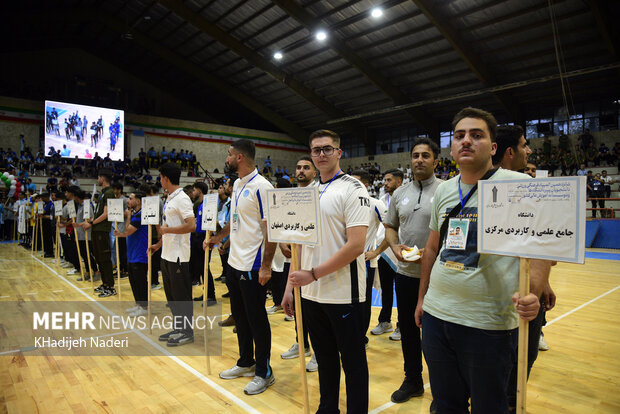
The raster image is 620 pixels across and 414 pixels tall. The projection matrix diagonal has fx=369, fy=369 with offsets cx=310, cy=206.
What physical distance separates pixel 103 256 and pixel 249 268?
3839 mm

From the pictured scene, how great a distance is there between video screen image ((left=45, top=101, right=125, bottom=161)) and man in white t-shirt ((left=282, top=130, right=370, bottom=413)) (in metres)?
20.3

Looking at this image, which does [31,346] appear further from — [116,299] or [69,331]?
[116,299]

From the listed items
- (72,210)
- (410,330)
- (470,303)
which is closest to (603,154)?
(410,330)

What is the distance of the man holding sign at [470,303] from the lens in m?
1.35

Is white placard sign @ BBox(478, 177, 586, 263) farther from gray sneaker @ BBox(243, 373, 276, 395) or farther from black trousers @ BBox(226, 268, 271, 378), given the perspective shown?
gray sneaker @ BBox(243, 373, 276, 395)

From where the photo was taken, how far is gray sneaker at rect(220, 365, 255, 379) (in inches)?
112

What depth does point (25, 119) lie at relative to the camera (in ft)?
60.7

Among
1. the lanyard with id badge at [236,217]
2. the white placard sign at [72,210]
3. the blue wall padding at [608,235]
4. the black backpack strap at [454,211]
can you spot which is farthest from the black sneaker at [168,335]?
the blue wall padding at [608,235]

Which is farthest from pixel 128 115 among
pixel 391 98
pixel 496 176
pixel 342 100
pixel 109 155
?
pixel 496 176

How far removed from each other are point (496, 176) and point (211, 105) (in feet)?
86.2

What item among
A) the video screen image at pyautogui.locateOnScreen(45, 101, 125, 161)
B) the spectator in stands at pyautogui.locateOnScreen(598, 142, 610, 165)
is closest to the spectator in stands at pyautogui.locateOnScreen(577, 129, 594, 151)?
the spectator in stands at pyautogui.locateOnScreen(598, 142, 610, 165)

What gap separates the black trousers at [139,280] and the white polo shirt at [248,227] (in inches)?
92.7

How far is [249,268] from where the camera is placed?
268 centimetres

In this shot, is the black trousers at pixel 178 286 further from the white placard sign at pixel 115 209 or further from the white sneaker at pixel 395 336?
the white sneaker at pixel 395 336
